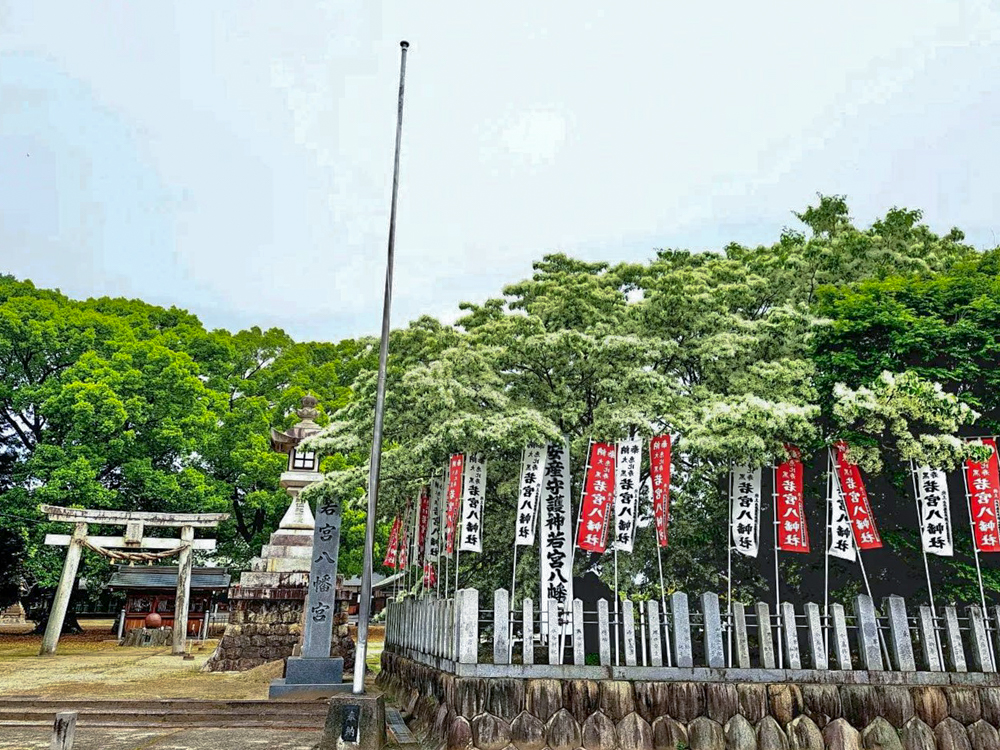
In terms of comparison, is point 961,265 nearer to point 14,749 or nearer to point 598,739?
point 598,739

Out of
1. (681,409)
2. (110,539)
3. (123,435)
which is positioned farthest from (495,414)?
(123,435)

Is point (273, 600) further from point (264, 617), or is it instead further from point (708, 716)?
point (708, 716)

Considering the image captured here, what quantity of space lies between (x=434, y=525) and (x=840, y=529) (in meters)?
7.57

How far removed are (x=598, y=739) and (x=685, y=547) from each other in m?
5.91

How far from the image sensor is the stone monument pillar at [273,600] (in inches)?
719

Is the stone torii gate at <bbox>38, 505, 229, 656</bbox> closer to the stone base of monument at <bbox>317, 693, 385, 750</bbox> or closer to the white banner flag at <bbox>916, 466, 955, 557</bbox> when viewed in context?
the stone base of monument at <bbox>317, 693, 385, 750</bbox>

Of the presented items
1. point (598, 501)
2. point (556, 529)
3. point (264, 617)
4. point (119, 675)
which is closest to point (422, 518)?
point (556, 529)

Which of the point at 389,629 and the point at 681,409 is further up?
the point at 681,409

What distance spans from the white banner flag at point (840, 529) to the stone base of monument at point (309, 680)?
9162mm

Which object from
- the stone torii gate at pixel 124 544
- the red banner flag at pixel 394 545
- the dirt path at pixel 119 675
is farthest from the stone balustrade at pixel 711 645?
the stone torii gate at pixel 124 544

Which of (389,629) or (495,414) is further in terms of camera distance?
(389,629)

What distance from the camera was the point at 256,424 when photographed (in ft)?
102

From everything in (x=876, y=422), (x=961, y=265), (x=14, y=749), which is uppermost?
(x=961, y=265)

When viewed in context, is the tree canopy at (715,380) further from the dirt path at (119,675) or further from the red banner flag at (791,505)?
the dirt path at (119,675)
